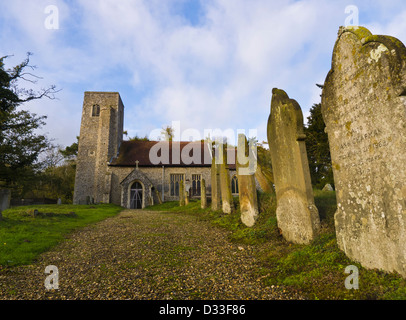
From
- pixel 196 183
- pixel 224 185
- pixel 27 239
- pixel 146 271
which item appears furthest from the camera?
pixel 196 183

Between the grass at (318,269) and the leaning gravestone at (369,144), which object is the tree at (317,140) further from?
the leaning gravestone at (369,144)

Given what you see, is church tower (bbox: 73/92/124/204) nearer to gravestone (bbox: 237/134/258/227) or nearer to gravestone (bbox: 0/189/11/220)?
gravestone (bbox: 0/189/11/220)

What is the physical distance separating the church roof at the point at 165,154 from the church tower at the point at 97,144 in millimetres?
1400

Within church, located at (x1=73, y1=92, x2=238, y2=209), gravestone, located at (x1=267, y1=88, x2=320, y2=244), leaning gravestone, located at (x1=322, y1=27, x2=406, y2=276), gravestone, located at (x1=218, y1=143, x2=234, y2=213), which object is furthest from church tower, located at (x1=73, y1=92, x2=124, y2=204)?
leaning gravestone, located at (x1=322, y1=27, x2=406, y2=276)

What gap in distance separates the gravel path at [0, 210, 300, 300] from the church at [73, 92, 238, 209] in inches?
695

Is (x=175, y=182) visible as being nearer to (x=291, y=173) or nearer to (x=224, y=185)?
(x=224, y=185)

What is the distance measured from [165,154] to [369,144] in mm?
24870

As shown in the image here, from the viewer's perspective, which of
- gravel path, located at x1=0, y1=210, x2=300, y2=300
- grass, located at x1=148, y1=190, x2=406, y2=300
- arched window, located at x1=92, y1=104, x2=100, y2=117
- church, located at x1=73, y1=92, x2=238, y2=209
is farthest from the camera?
arched window, located at x1=92, y1=104, x2=100, y2=117

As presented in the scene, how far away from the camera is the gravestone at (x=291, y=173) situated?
15.8 feet

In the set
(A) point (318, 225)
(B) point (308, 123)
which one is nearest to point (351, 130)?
(A) point (318, 225)

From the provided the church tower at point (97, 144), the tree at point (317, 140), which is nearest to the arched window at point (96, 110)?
the church tower at point (97, 144)

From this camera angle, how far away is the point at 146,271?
13.1 feet

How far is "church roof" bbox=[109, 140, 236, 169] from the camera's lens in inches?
1026

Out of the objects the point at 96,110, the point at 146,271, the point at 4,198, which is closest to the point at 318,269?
the point at 146,271
